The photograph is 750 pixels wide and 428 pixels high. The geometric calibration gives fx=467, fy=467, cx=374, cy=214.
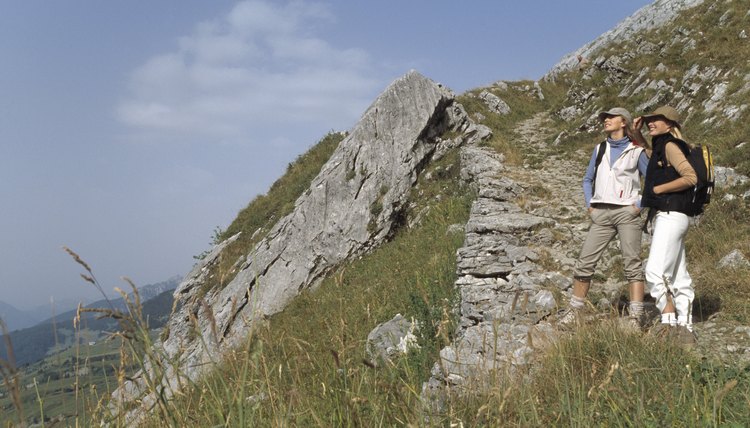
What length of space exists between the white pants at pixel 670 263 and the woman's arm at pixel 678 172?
10.9 inches

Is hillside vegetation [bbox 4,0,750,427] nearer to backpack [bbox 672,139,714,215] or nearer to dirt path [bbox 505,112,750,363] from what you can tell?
dirt path [bbox 505,112,750,363]

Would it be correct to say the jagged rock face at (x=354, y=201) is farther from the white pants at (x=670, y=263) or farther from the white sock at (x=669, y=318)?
the white sock at (x=669, y=318)

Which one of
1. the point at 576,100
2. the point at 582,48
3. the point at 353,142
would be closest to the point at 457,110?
the point at 353,142

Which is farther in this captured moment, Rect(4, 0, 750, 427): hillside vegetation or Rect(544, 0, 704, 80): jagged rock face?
Rect(544, 0, 704, 80): jagged rock face

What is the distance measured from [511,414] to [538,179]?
1228cm

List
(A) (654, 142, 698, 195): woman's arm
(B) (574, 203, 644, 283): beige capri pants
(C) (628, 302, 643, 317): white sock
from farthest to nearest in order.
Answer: (B) (574, 203, 644, 283): beige capri pants < (C) (628, 302, 643, 317): white sock < (A) (654, 142, 698, 195): woman's arm

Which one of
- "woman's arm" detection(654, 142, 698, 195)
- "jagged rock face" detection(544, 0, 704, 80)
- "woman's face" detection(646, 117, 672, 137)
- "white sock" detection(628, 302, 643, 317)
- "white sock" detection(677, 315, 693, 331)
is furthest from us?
"jagged rock face" detection(544, 0, 704, 80)

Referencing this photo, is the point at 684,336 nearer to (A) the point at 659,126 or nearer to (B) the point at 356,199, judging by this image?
(A) the point at 659,126

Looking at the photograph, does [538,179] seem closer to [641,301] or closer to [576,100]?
[641,301]

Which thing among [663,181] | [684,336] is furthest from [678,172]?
[684,336]

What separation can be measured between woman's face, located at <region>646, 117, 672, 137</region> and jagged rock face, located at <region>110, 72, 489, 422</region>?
11.1m

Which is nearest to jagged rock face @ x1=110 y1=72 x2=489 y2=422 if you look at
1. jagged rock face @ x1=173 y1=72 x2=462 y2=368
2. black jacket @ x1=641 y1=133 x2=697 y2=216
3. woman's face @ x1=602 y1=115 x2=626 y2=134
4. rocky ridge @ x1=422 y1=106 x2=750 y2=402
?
jagged rock face @ x1=173 y1=72 x2=462 y2=368

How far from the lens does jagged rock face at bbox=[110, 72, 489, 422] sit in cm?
1609

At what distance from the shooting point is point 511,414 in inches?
118
